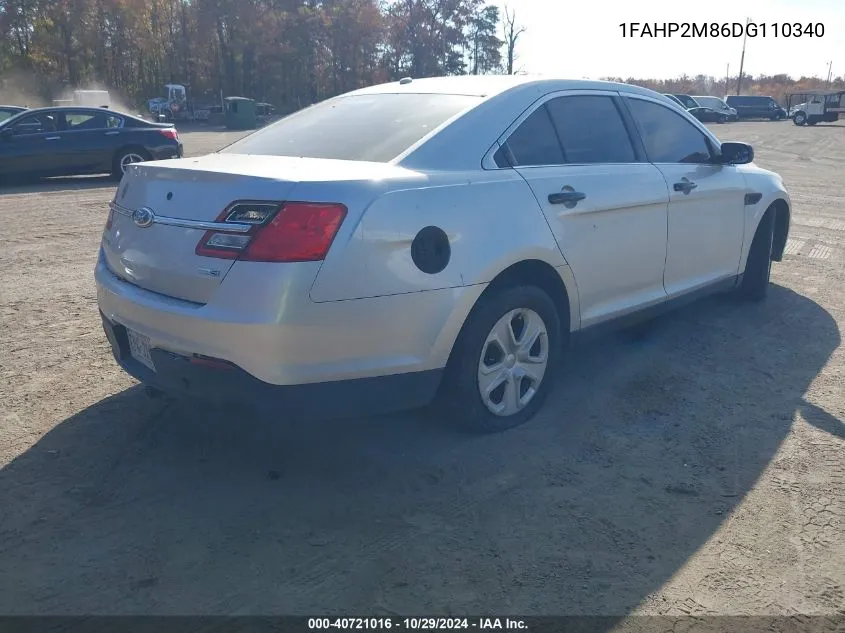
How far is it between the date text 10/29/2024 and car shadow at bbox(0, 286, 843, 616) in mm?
44

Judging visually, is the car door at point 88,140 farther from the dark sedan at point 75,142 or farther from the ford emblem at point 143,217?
the ford emblem at point 143,217

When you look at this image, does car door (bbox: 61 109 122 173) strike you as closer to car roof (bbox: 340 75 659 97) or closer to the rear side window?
car roof (bbox: 340 75 659 97)

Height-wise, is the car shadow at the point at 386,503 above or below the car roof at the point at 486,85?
below

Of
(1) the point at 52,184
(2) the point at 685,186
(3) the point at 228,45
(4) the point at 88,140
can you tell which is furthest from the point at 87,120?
(3) the point at 228,45

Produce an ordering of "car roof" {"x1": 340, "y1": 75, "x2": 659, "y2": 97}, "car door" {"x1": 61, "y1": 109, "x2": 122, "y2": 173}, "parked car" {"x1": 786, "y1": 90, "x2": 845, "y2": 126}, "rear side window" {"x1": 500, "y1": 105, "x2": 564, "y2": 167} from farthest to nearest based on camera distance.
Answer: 1. "parked car" {"x1": 786, "y1": 90, "x2": 845, "y2": 126}
2. "car door" {"x1": 61, "y1": 109, "x2": 122, "y2": 173}
3. "car roof" {"x1": 340, "y1": 75, "x2": 659, "y2": 97}
4. "rear side window" {"x1": 500, "y1": 105, "x2": 564, "y2": 167}

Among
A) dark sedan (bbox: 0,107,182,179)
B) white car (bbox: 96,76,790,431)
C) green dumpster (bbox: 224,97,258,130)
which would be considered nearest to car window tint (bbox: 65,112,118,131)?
dark sedan (bbox: 0,107,182,179)

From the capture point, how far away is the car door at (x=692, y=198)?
467 cm

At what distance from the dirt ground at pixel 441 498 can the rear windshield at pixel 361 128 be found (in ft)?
4.40

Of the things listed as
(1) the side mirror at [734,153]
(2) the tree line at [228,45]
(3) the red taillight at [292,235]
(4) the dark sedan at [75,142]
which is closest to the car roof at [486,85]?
(1) the side mirror at [734,153]

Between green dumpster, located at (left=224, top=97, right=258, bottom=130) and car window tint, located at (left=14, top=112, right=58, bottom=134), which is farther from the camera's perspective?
green dumpster, located at (left=224, top=97, right=258, bottom=130)

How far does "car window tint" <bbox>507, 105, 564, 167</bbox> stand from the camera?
12.2 ft

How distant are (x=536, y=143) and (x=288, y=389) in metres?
1.87

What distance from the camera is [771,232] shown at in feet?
19.4

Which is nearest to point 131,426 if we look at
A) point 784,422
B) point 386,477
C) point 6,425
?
point 6,425
